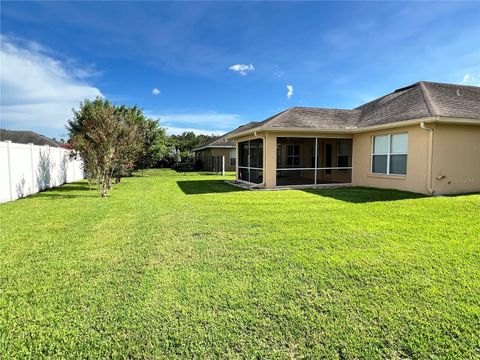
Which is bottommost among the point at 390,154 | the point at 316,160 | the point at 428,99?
the point at 316,160

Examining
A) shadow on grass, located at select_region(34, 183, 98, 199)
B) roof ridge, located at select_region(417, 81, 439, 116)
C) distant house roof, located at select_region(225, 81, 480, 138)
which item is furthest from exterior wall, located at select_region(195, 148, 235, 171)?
roof ridge, located at select_region(417, 81, 439, 116)

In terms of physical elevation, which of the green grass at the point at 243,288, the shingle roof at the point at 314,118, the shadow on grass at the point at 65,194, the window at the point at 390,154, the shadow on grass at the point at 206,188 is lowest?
the green grass at the point at 243,288

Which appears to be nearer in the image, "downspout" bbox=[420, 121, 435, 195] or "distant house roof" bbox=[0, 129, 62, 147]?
"downspout" bbox=[420, 121, 435, 195]

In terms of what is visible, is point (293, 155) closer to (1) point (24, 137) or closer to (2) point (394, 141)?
(2) point (394, 141)

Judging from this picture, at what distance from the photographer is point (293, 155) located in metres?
19.8

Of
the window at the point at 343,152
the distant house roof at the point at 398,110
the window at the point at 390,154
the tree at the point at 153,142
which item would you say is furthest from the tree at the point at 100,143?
the window at the point at 390,154

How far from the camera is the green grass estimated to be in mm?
2556

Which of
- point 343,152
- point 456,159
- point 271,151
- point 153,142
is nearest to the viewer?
point 456,159

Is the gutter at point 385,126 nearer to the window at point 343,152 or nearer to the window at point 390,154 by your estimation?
the window at point 390,154

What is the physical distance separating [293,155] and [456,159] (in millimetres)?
10185

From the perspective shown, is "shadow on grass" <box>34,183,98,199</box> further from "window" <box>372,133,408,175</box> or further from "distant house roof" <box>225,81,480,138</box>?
"window" <box>372,133,408,175</box>

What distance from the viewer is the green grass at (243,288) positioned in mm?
2556

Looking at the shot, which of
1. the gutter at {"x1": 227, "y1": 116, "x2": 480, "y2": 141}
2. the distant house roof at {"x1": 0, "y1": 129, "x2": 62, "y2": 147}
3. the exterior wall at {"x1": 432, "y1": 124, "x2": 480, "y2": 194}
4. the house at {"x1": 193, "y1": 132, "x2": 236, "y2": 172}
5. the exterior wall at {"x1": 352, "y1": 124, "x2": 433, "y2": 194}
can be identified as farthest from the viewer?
the distant house roof at {"x1": 0, "y1": 129, "x2": 62, "y2": 147}

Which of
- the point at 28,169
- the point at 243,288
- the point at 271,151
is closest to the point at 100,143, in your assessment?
the point at 28,169
